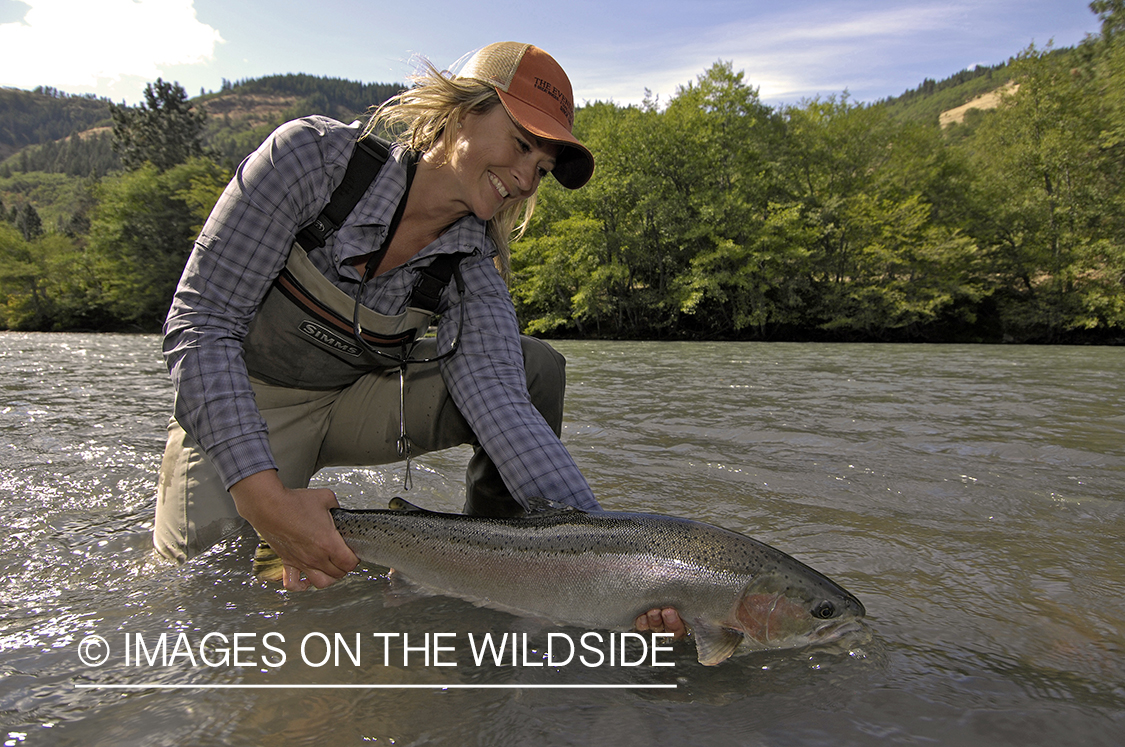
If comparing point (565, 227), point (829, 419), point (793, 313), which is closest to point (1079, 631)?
point (829, 419)

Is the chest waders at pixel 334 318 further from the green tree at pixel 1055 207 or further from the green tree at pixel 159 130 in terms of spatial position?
the green tree at pixel 159 130

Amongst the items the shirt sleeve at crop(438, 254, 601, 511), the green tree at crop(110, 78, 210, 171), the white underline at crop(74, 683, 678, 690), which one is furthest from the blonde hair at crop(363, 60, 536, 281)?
the green tree at crop(110, 78, 210, 171)

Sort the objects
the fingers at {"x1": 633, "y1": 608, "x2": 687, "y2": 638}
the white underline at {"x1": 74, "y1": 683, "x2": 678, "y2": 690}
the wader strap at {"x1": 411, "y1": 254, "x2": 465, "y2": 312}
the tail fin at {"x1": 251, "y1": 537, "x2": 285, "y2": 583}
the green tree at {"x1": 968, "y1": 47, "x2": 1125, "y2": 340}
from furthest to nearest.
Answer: the green tree at {"x1": 968, "y1": 47, "x2": 1125, "y2": 340}, the wader strap at {"x1": 411, "y1": 254, "x2": 465, "y2": 312}, the tail fin at {"x1": 251, "y1": 537, "x2": 285, "y2": 583}, the fingers at {"x1": 633, "y1": 608, "x2": 687, "y2": 638}, the white underline at {"x1": 74, "y1": 683, "x2": 678, "y2": 690}

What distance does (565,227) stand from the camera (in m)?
35.2

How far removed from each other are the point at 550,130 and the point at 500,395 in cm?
113

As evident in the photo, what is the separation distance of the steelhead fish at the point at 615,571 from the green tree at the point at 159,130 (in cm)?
8214

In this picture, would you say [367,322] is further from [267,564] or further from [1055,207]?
[1055,207]

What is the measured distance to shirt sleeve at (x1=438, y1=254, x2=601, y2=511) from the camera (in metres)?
2.75

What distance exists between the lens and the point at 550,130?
2.76m

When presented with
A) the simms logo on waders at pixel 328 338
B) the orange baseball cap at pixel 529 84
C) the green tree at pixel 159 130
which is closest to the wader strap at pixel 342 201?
the simms logo on waders at pixel 328 338

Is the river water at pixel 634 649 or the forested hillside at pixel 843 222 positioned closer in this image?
the river water at pixel 634 649

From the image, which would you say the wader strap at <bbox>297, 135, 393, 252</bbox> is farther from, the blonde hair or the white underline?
the white underline

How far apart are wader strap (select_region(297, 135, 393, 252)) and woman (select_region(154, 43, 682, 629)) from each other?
13 mm

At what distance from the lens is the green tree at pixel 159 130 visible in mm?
72250
